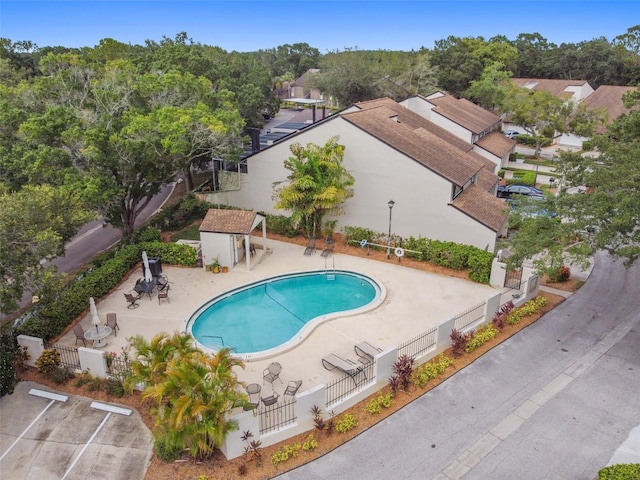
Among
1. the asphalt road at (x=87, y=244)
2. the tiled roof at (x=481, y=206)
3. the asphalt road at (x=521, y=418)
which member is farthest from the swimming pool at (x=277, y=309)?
the asphalt road at (x=87, y=244)

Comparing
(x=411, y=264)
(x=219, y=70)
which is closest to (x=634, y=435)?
(x=411, y=264)

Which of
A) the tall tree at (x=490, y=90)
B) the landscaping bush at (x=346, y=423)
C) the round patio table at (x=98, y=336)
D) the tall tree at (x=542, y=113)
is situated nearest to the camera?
the landscaping bush at (x=346, y=423)

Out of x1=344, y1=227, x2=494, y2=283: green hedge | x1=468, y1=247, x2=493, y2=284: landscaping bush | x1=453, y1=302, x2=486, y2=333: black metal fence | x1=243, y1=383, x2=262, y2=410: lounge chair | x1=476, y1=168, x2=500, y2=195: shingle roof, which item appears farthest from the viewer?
x1=476, y1=168, x2=500, y2=195: shingle roof

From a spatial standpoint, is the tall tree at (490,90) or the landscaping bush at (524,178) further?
the tall tree at (490,90)

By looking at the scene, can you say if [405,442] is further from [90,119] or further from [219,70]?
[219,70]

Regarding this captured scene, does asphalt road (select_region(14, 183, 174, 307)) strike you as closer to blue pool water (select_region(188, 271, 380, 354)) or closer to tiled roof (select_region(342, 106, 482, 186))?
blue pool water (select_region(188, 271, 380, 354))

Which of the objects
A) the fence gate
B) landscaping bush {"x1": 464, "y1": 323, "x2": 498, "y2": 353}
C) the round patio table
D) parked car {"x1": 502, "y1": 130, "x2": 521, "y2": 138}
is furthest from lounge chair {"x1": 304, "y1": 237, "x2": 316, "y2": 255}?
parked car {"x1": 502, "y1": 130, "x2": 521, "y2": 138}

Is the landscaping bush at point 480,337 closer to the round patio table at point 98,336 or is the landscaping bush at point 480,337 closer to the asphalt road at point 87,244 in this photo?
the round patio table at point 98,336
